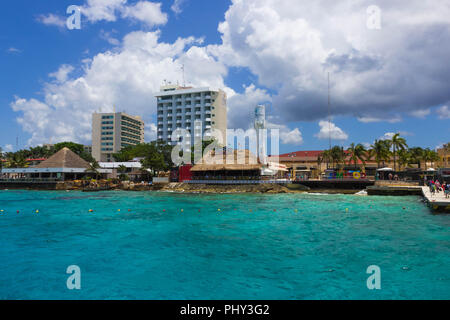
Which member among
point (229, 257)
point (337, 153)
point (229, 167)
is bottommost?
point (229, 257)

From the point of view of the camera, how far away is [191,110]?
91.2 metres

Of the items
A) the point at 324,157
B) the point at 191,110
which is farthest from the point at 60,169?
the point at 324,157

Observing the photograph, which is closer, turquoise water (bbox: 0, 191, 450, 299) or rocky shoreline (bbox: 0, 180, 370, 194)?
turquoise water (bbox: 0, 191, 450, 299)

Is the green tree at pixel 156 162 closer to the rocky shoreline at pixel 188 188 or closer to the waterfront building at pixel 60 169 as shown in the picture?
the rocky shoreline at pixel 188 188

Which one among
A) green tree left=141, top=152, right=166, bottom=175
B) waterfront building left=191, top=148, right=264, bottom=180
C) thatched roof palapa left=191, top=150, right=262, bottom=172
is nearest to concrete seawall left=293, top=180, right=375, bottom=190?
waterfront building left=191, top=148, right=264, bottom=180

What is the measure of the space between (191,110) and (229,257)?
82343 mm

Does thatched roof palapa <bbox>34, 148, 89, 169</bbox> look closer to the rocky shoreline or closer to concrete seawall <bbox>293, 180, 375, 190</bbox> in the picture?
the rocky shoreline

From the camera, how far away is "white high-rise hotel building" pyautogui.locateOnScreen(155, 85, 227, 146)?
89.6m

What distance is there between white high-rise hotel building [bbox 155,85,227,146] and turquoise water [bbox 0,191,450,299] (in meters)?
70.9

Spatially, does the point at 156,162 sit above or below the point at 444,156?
below

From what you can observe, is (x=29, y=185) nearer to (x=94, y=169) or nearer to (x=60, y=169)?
(x=60, y=169)

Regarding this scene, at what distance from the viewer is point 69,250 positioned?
13.2m
